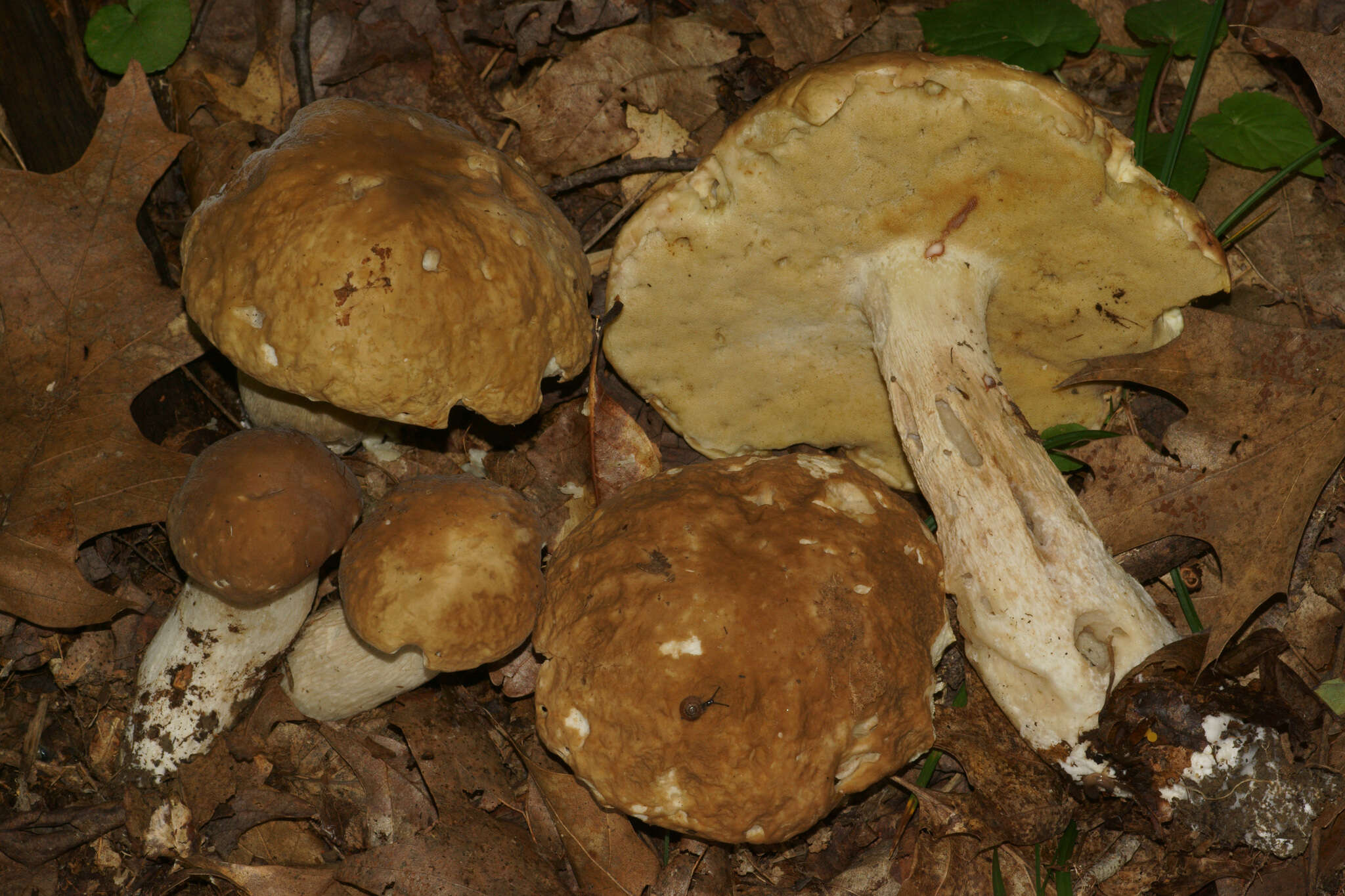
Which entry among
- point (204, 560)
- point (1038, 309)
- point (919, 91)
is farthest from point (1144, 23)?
point (204, 560)

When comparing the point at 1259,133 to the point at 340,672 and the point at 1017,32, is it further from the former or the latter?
the point at 340,672

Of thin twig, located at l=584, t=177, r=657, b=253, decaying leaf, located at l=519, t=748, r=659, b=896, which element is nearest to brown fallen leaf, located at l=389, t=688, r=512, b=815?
decaying leaf, located at l=519, t=748, r=659, b=896

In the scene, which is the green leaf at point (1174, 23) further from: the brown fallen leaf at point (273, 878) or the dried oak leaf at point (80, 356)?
the brown fallen leaf at point (273, 878)

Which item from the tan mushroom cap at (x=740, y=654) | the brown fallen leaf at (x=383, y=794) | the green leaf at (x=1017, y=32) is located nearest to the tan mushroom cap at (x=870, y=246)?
the tan mushroom cap at (x=740, y=654)

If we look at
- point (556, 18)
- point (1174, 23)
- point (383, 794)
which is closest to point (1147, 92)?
point (1174, 23)

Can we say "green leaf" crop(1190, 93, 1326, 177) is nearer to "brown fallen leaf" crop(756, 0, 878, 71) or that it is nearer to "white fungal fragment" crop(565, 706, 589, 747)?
"brown fallen leaf" crop(756, 0, 878, 71)

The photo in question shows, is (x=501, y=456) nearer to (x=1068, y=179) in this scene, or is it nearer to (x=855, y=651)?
(x=855, y=651)
